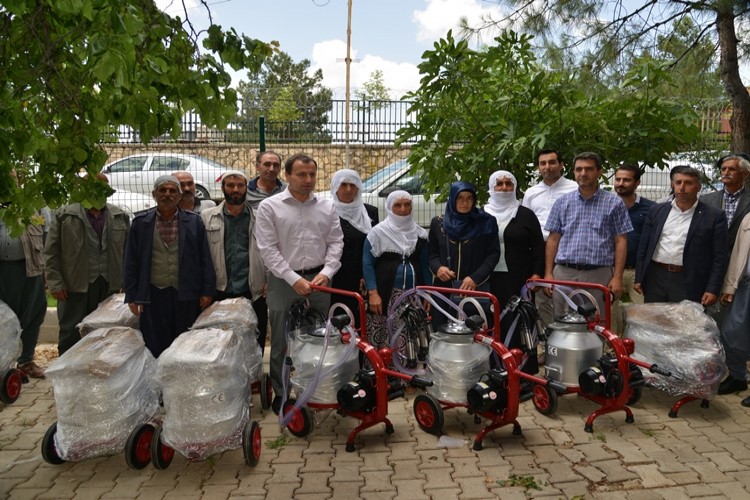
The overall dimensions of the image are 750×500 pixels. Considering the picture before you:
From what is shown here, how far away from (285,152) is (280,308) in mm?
4828

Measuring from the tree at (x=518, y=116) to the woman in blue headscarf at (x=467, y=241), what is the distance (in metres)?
1.22

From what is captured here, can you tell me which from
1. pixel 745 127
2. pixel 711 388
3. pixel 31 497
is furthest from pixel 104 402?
pixel 745 127

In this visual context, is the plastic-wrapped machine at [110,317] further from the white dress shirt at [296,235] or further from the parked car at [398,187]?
the parked car at [398,187]

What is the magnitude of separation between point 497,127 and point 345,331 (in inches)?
121

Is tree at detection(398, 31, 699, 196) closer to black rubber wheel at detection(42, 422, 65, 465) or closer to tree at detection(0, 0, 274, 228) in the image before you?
tree at detection(0, 0, 274, 228)

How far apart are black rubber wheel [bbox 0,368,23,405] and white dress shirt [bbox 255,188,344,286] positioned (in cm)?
236


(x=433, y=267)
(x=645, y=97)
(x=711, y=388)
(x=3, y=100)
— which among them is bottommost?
(x=711, y=388)

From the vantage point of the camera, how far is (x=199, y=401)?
138 inches

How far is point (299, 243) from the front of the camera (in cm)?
467

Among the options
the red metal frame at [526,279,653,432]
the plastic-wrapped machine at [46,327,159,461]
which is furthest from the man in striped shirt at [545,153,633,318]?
the plastic-wrapped machine at [46,327,159,461]

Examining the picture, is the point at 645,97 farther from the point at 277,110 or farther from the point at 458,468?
the point at 277,110

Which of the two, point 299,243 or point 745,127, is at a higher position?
point 745,127

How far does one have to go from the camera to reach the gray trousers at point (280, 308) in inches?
184

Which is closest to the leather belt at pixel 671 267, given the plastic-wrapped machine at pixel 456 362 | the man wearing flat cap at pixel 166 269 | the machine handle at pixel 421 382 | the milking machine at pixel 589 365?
the milking machine at pixel 589 365
